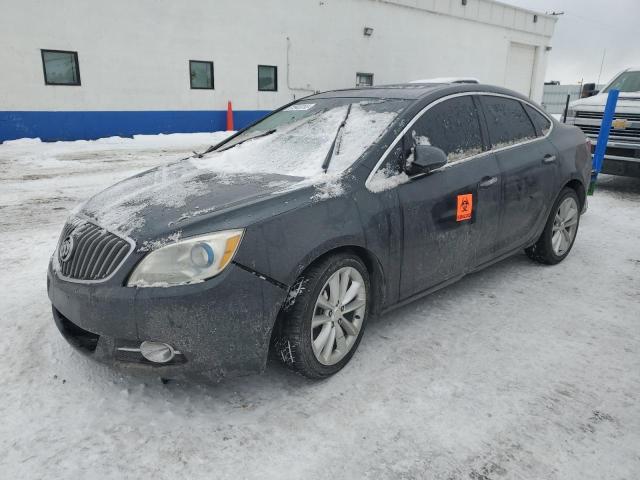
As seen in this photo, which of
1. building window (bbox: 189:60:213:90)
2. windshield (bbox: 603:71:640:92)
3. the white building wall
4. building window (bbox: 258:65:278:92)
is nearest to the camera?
windshield (bbox: 603:71:640:92)

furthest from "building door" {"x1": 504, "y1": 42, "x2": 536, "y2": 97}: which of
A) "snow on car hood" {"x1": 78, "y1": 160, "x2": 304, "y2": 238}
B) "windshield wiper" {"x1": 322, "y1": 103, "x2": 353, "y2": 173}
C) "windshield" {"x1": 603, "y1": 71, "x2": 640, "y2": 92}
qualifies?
"snow on car hood" {"x1": 78, "y1": 160, "x2": 304, "y2": 238}

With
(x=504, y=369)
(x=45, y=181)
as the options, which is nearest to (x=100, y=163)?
(x=45, y=181)

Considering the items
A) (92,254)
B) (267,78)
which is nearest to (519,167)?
(92,254)

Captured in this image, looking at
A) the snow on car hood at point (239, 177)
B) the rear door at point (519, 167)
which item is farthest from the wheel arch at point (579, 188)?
the snow on car hood at point (239, 177)

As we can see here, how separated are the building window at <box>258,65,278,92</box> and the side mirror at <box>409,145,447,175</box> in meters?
15.4

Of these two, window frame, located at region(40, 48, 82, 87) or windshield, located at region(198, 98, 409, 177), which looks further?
window frame, located at region(40, 48, 82, 87)

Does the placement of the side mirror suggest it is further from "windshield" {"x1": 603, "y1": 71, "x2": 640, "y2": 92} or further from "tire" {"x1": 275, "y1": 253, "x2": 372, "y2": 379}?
"windshield" {"x1": 603, "y1": 71, "x2": 640, "y2": 92}

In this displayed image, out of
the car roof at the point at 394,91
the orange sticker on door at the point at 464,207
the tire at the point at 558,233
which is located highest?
the car roof at the point at 394,91

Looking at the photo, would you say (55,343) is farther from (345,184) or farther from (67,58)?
(67,58)

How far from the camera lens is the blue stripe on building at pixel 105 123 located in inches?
525

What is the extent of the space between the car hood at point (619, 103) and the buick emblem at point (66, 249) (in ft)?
26.9

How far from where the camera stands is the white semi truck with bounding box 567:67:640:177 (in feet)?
25.1

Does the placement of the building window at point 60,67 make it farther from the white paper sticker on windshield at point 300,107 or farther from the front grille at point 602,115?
the front grille at point 602,115

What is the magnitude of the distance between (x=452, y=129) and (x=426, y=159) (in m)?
0.62
